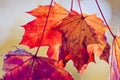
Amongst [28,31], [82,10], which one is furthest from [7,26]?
[82,10]

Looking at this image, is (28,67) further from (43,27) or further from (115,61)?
(115,61)

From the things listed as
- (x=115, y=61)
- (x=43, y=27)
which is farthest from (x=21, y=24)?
(x=115, y=61)

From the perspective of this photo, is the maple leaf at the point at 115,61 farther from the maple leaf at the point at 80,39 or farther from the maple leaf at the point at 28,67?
the maple leaf at the point at 28,67

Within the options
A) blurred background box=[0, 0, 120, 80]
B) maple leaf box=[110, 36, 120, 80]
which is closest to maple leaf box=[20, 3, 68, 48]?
blurred background box=[0, 0, 120, 80]

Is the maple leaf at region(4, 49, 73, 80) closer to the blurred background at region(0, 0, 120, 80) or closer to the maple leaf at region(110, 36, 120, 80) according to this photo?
the blurred background at region(0, 0, 120, 80)

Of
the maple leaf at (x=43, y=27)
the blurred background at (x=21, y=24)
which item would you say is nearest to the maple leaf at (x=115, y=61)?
the blurred background at (x=21, y=24)

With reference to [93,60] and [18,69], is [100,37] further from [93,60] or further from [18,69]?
[18,69]
